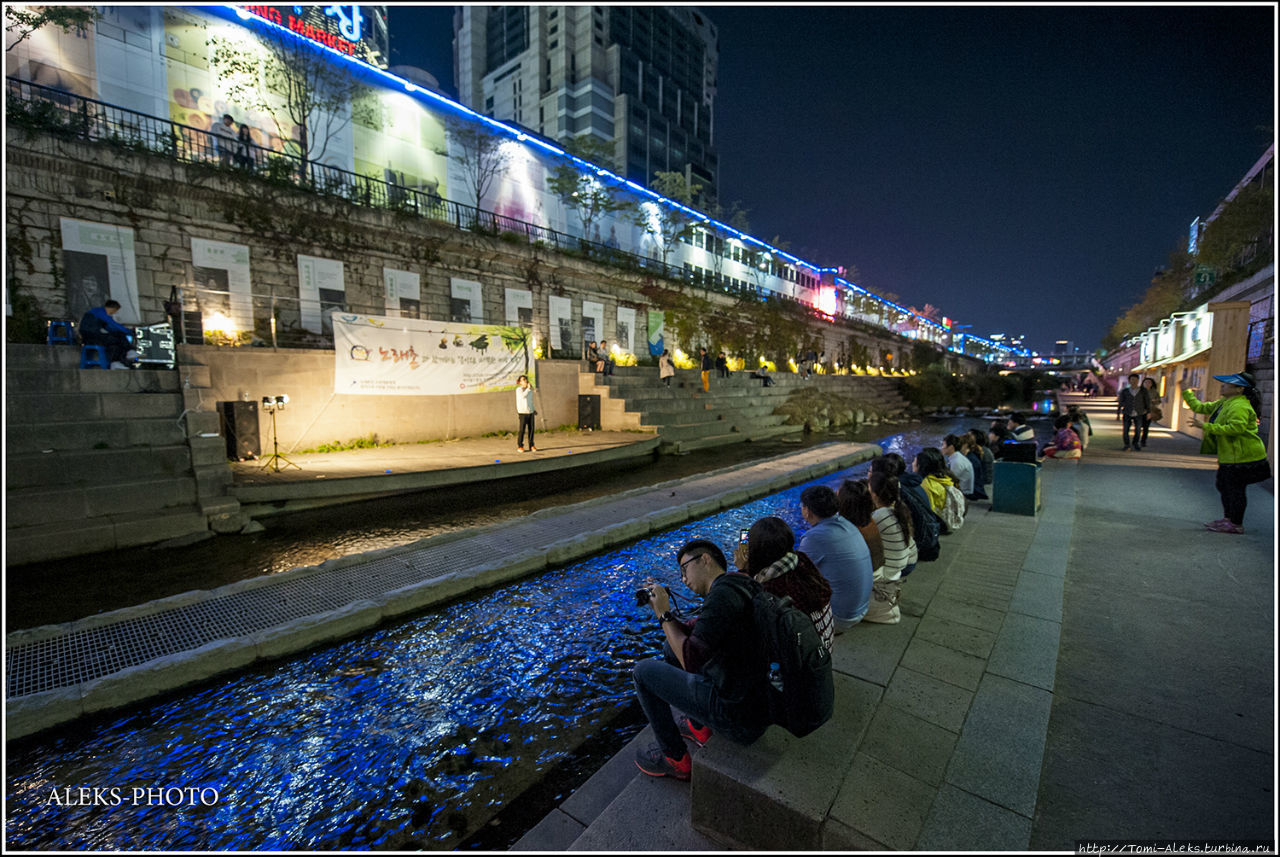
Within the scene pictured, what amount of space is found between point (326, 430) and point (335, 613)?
9309 mm

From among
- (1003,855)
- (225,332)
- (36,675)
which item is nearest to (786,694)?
(1003,855)

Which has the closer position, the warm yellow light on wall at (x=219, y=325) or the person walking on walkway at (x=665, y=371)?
the warm yellow light on wall at (x=219, y=325)

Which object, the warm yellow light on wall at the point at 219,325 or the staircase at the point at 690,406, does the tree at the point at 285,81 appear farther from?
the staircase at the point at 690,406

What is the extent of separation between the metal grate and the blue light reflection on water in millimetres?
591

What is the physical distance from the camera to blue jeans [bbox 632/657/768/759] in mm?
2676

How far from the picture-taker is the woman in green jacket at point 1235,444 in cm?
591

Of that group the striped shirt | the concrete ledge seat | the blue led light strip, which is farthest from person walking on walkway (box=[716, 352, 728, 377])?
the concrete ledge seat

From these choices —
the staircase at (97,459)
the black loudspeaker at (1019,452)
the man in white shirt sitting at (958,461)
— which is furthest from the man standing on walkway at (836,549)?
the staircase at (97,459)

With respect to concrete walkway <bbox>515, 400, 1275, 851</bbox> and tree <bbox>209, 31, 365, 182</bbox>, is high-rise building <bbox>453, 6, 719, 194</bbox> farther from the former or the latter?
concrete walkway <bbox>515, 400, 1275, 851</bbox>

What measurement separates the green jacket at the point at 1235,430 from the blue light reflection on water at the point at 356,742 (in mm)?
6880

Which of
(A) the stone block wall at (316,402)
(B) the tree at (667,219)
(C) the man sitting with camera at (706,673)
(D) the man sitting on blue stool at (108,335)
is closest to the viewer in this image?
(C) the man sitting with camera at (706,673)

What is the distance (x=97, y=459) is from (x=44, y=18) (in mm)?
16916

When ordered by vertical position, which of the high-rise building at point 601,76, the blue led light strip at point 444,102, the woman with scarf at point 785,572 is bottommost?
the woman with scarf at point 785,572

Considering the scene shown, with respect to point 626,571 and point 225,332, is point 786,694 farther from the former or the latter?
point 225,332
